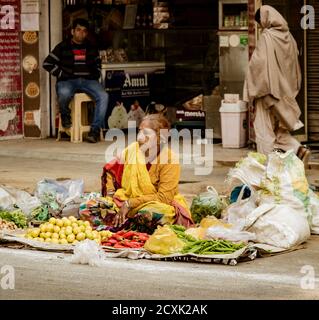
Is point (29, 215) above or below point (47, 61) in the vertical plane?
below

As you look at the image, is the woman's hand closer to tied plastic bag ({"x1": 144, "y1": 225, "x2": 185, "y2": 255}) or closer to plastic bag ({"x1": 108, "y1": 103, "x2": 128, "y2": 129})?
tied plastic bag ({"x1": 144, "y1": 225, "x2": 185, "y2": 255})

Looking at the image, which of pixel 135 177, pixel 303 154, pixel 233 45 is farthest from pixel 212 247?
pixel 233 45

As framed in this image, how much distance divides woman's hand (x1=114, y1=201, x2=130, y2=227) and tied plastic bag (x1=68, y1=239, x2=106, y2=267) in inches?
40.9

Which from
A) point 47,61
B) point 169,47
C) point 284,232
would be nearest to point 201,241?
point 284,232

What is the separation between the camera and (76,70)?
17234mm

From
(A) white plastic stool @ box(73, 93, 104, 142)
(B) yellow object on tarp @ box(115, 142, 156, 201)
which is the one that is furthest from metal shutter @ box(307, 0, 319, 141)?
(B) yellow object on tarp @ box(115, 142, 156, 201)

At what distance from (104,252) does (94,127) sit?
23.5ft

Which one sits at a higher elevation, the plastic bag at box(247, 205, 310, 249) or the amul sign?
the amul sign

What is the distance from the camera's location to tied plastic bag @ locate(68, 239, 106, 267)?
32.0 ft

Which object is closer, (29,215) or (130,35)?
(29,215)

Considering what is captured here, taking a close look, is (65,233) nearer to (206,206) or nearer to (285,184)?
(206,206)

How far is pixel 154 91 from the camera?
1856cm
